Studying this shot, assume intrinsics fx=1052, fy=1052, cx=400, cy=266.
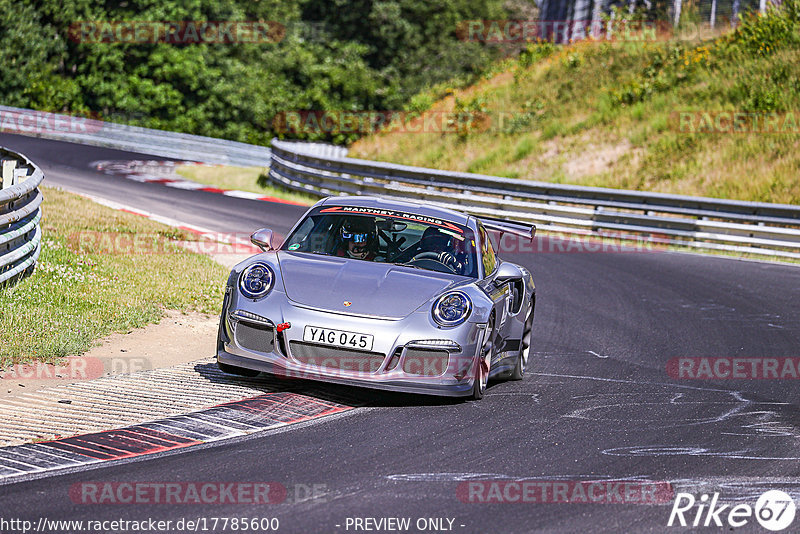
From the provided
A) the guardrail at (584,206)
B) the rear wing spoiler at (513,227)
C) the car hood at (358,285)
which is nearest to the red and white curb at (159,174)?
the guardrail at (584,206)

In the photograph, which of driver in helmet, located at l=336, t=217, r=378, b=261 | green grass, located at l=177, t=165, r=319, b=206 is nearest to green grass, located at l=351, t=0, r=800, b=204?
green grass, located at l=177, t=165, r=319, b=206

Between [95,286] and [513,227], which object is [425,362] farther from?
[95,286]

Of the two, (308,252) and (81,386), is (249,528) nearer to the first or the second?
(81,386)

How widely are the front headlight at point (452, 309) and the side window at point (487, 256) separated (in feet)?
2.75

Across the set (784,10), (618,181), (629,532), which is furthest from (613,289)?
(784,10)

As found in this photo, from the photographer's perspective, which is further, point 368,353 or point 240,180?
point 240,180

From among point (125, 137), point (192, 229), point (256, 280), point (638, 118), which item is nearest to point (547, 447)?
point (256, 280)

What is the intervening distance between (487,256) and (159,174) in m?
19.7

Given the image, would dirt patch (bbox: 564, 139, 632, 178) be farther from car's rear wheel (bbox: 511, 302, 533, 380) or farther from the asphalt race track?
car's rear wheel (bbox: 511, 302, 533, 380)

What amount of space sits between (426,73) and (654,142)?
93.7 ft

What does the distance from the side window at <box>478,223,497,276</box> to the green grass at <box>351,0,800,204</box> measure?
1593 centimetres

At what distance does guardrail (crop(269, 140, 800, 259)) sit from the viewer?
19.3m

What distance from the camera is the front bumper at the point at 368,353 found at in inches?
273

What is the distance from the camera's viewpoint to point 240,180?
2758cm
